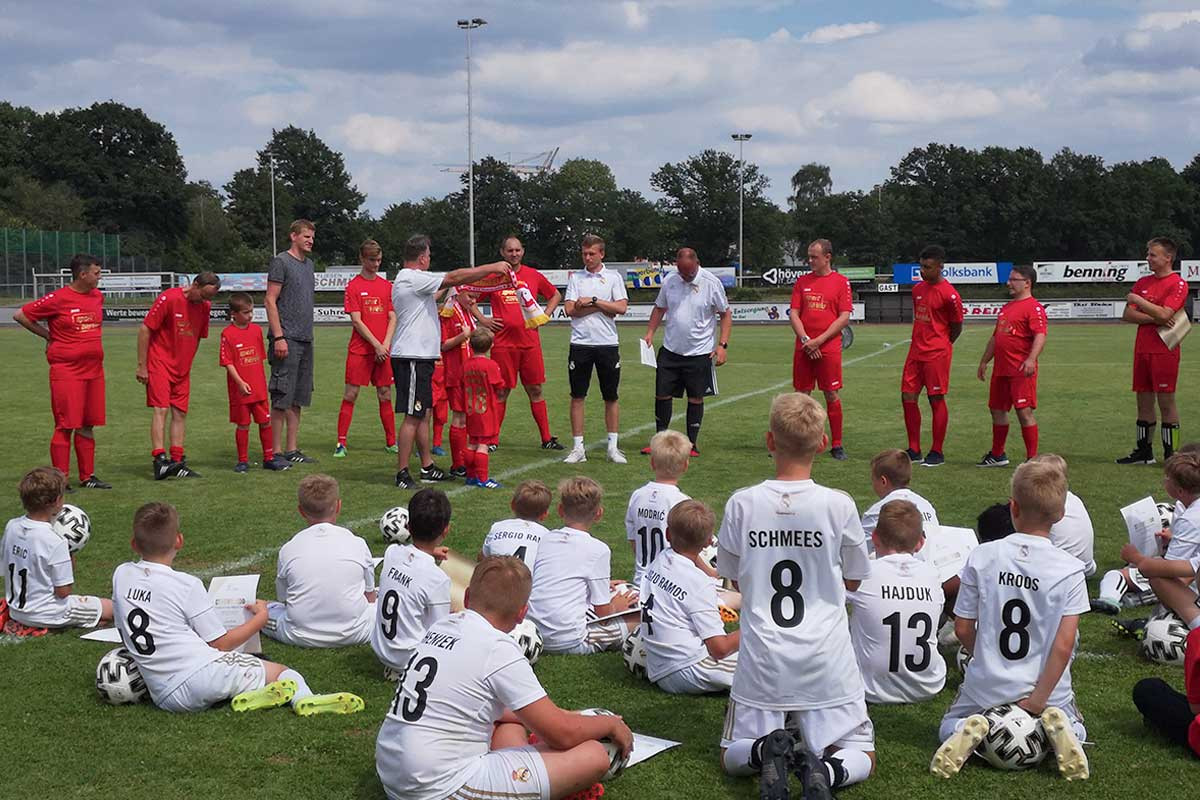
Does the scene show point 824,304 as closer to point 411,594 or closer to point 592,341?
point 592,341

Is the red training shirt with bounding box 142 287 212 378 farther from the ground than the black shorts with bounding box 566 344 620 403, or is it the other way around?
the red training shirt with bounding box 142 287 212 378

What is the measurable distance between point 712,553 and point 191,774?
132 inches

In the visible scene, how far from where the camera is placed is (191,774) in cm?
429

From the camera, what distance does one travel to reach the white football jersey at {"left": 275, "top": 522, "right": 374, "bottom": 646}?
225 inches

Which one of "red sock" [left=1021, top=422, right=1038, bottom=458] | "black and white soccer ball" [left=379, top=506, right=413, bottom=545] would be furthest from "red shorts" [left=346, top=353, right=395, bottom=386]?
"red sock" [left=1021, top=422, right=1038, bottom=458]

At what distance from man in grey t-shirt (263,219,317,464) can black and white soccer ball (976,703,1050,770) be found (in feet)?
28.4

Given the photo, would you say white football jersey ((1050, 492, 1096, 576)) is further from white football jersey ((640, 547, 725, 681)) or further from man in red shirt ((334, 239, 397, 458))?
man in red shirt ((334, 239, 397, 458))

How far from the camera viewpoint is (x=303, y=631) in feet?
19.1

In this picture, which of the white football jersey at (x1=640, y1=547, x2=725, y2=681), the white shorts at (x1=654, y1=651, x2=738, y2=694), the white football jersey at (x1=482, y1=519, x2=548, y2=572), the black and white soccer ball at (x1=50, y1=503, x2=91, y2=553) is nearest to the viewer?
the white football jersey at (x1=640, y1=547, x2=725, y2=681)

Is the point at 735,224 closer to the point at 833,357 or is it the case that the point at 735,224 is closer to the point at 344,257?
the point at 344,257

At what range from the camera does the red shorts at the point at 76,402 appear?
10227 millimetres

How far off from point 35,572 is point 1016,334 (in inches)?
358

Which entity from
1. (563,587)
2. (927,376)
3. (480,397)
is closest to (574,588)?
(563,587)

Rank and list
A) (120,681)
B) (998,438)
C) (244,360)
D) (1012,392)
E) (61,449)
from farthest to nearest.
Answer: (244,360) → (998,438) → (1012,392) → (61,449) → (120,681)
